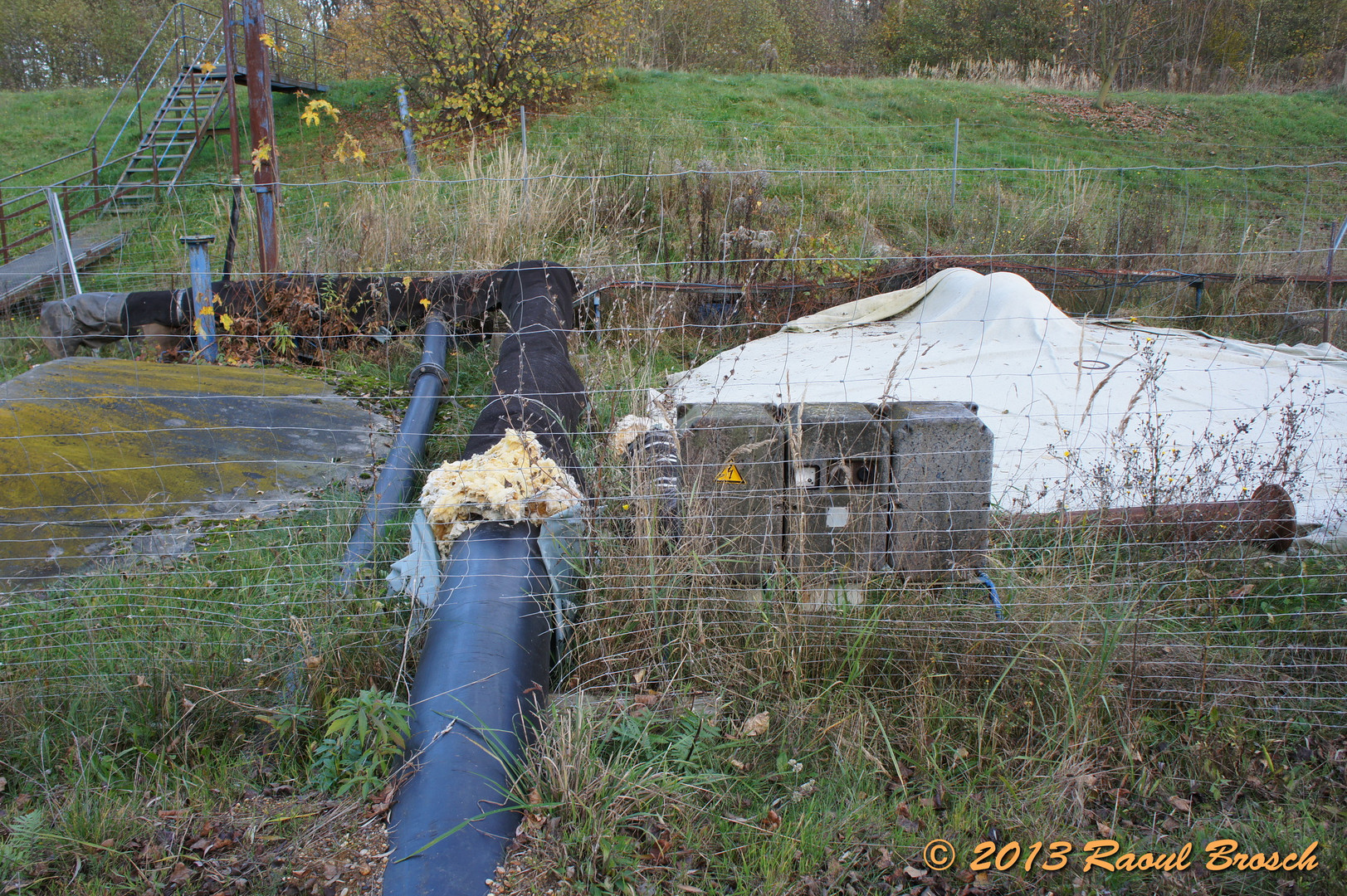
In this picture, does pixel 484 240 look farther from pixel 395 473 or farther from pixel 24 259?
pixel 24 259

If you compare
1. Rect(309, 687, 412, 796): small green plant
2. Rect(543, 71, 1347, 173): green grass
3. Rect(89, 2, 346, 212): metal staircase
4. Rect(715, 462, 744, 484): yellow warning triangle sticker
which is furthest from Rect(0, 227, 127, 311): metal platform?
Rect(715, 462, 744, 484): yellow warning triangle sticker

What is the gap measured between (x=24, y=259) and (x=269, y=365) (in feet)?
23.3

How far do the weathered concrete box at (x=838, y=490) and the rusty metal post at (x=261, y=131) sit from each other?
5152 millimetres

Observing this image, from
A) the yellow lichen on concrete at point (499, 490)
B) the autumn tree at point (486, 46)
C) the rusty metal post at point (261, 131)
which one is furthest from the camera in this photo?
the autumn tree at point (486, 46)

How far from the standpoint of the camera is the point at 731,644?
2.57m

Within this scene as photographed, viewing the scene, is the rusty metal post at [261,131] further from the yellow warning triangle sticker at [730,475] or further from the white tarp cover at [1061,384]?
the yellow warning triangle sticker at [730,475]

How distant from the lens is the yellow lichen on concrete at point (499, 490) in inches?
102

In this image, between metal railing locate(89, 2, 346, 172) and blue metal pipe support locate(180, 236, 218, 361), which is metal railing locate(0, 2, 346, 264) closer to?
metal railing locate(89, 2, 346, 172)

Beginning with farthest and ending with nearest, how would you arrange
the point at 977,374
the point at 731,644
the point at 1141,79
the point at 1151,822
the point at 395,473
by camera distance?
the point at 1141,79, the point at 977,374, the point at 395,473, the point at 731,644, the point at 1151,822

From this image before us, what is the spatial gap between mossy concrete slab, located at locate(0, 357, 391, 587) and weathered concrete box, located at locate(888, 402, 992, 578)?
6.90ft

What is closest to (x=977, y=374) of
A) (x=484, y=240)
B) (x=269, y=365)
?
(x=484, y=240)

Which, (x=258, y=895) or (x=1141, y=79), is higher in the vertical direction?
(x=1141, y=79)

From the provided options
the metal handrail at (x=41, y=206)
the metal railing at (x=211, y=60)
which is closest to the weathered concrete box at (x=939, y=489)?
the metal handrail at (x=41, y=206)

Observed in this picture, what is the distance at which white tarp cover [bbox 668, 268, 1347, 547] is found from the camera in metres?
3.55
